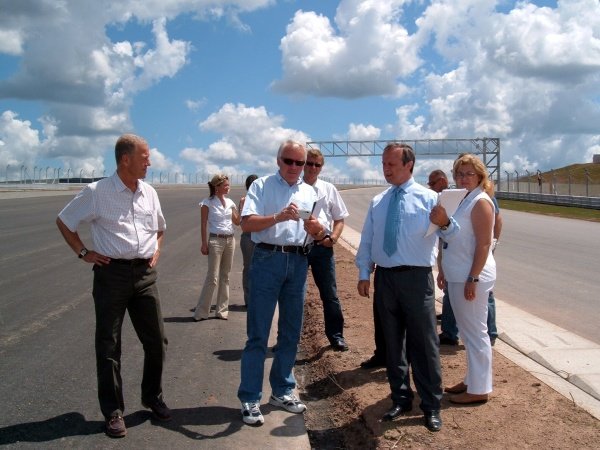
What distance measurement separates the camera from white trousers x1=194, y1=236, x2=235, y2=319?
8352 mm

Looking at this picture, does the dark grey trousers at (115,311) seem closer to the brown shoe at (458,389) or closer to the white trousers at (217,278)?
the brown shoe at (458,389)

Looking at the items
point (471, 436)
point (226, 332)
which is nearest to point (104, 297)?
point (471, 436)

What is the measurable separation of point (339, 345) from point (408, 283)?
221 centimetres

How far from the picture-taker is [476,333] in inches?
190

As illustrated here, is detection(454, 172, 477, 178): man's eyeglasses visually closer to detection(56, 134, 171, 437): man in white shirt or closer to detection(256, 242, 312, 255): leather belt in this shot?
detection(256, 242, 312, 255): leather belt

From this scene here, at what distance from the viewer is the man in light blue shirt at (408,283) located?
4.55 meters

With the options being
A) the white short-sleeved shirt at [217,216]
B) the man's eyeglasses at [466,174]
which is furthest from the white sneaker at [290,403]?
the white short-sleeved shirt at [217,216]

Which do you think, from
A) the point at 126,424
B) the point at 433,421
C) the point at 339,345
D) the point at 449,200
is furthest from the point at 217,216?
the point at 433,421

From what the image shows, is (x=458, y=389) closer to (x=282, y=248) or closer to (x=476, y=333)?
(x=476, y=333)

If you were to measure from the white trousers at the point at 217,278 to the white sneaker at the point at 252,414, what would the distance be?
3.64 meters

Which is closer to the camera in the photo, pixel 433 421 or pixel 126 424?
pixel 433 421

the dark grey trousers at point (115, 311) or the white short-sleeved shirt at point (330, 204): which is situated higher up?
the white short-sleeved shirt at point (330, 204)

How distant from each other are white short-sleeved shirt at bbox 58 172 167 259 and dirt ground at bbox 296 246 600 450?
2.00m

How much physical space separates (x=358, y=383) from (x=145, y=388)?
74.5 inches
